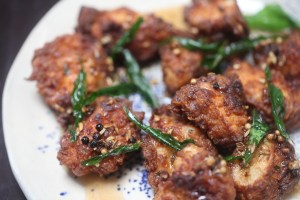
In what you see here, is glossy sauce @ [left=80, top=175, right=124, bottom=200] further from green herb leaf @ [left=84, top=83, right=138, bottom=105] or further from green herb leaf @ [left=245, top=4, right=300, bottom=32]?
green herb leaf @ [left=245, top=4, right=300, bottom=32]

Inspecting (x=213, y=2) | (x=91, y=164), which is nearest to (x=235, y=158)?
(x=91, y=164)

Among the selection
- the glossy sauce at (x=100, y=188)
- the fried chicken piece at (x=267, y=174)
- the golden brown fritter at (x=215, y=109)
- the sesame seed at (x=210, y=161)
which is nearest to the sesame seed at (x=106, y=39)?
the golden brown fritter at (x=215, y=109)

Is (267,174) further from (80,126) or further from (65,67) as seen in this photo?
(65,67)

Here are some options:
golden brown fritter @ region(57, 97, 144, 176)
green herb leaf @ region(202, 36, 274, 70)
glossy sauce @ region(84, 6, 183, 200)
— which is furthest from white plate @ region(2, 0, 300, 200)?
green herb leaf @ region(202, 36, 274, 70)

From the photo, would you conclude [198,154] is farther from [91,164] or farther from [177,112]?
[91,164]

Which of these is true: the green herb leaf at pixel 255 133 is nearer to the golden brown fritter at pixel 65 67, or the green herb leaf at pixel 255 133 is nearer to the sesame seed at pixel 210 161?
the sesame seed at pixel 210 161

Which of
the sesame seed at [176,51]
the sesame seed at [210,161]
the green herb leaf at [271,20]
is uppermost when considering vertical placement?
the green herb leaf at [271,20]

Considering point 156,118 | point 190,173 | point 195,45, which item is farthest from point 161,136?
point 195,45
